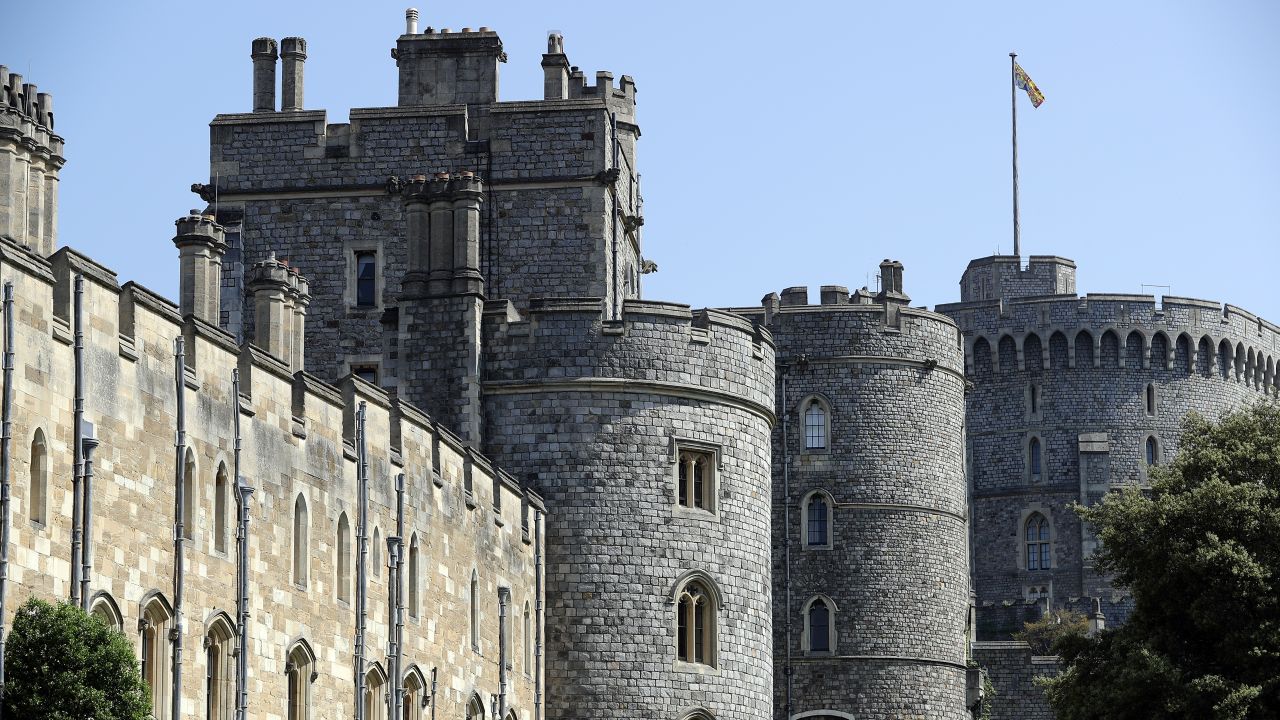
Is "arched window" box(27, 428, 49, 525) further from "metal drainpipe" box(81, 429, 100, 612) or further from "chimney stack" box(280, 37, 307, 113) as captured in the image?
"chimney stack" box(280, 37, 307, 113)

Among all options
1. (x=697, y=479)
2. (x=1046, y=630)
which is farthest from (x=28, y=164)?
(x=1046, y=630)

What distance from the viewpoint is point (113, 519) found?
25.8 m

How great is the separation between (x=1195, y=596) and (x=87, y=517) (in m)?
20.8

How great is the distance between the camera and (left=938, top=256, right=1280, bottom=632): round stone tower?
268 feet

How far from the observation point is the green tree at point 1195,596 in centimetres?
3866

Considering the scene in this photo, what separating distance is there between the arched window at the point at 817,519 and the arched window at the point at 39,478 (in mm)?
33243

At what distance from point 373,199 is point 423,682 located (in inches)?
552

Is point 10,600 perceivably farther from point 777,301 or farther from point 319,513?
point 777,301

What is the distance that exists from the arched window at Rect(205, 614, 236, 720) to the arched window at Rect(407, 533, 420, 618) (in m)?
6.13

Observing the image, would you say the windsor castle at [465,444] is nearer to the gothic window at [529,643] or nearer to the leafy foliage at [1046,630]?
the gothic window at [529,643]

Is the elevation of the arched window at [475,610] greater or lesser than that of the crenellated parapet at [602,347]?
lesser

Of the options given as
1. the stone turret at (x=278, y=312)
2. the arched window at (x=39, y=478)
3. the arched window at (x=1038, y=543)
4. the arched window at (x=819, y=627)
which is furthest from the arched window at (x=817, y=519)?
the arched window at (x=39, y=478)

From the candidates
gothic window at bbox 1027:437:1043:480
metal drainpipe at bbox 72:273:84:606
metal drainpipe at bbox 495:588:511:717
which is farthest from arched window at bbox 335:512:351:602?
gothic window at bbox 1027:437:1043:480

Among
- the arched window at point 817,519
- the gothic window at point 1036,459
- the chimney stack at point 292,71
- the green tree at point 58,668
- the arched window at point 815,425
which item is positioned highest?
the chimney stack at point 292,71
